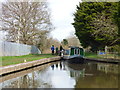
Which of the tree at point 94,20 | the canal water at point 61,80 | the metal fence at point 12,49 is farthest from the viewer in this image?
the tree at point 94,20

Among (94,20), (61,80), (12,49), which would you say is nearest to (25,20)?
(12,49)

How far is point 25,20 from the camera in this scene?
35.5m

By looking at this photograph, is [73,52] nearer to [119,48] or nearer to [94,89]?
[119,48]

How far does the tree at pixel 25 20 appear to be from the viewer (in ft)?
112

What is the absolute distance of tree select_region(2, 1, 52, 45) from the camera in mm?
34094

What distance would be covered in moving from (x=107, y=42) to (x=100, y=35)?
1.88 metres

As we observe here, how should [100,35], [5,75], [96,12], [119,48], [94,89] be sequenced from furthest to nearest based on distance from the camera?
[96,12] → [100,35] → [119,48] → [5,75] → [94,89]

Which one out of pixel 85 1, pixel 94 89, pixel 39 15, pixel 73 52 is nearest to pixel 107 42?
pixel 73 52

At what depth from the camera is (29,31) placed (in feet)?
119

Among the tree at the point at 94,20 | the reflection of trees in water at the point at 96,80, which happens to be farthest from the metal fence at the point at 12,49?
the reflection of trees in water at the point at 96,80

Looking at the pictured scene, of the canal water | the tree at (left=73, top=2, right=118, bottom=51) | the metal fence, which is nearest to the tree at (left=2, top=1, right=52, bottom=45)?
the metal fence

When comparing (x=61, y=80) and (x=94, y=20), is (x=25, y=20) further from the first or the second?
(x=61, y=80)

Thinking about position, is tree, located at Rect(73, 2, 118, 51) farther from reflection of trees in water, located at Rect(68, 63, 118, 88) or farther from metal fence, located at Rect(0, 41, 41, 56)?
reflection of trees in water, located at Rect(68, 63, 118, 88)

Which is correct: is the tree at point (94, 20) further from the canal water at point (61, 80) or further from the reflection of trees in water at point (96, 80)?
the canal water at point (61, 80)
